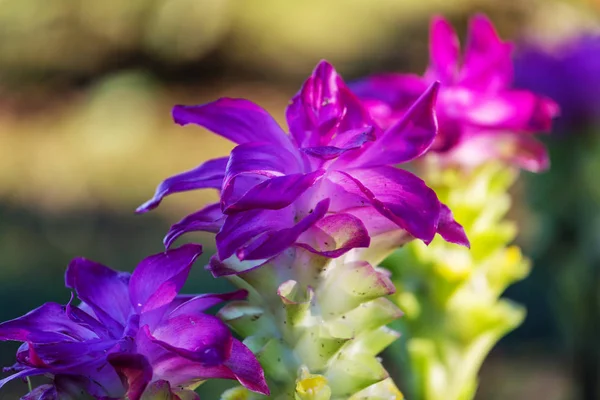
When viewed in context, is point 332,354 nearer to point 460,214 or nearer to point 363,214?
point 363,214

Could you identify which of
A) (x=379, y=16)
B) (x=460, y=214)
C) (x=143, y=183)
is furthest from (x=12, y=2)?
(x=460, y=214)

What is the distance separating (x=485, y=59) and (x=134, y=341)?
18.0 inches

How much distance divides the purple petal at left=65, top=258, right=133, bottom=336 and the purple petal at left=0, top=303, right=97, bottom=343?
0.01 m

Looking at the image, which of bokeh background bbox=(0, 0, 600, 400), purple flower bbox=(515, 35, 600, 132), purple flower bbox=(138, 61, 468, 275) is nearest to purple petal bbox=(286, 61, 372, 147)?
purple flower bbox=(138, 61, 468, 275)

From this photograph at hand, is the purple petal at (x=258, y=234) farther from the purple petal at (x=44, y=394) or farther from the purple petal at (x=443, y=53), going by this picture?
the purple petal at (x=443, y=53)

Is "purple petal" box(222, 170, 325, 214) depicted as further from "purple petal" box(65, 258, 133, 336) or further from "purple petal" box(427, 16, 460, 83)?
"purple petal" box(427, 16, 460, 83)

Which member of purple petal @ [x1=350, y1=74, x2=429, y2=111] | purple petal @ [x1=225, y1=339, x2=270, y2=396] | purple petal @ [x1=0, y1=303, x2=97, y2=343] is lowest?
purple petal @ [x1=225, y1=339, x2=270, y2=396]

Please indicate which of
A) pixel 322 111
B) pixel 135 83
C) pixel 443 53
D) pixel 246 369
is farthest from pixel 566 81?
pixel 135 83

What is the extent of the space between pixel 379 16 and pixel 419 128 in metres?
4.97

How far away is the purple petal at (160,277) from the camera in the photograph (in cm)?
47

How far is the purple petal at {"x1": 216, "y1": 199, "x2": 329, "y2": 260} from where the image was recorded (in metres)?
0.44

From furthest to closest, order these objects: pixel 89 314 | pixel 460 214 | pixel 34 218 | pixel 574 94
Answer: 1. pixel 34 218
2. pixel 574 94
3. pixel 460 214
4. pixel 89 314

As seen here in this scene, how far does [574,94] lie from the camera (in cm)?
147

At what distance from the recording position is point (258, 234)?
462 mm
